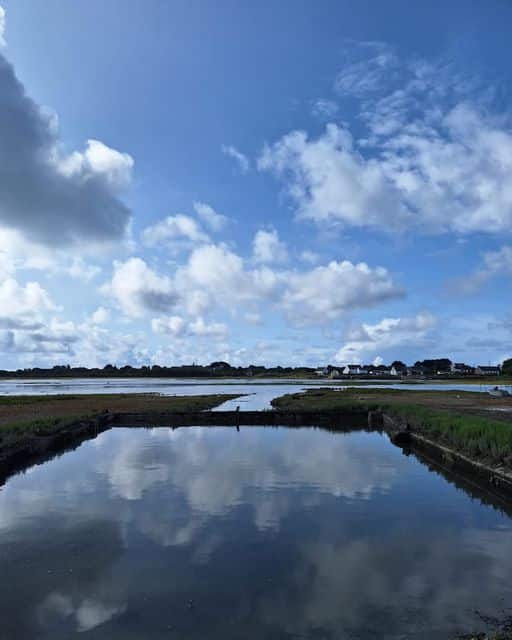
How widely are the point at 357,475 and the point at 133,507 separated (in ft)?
31.0

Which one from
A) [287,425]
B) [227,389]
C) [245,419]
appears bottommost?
[287,425]

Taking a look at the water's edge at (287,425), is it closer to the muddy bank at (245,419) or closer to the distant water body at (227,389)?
the muddy bank at (245,419)

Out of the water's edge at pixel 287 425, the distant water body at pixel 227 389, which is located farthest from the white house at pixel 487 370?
the water's edge at pixel 287 425

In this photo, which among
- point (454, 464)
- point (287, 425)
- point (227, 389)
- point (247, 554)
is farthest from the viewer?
point (227, 389)

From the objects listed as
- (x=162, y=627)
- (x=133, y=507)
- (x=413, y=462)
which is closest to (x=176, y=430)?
(x=413, y=462)

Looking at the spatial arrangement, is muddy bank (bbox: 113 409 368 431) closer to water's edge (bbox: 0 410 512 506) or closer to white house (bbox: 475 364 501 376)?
water's edge (bbox: 0 410 512 506)

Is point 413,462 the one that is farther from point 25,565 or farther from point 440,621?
point 25,565

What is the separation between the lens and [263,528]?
13.3 metres

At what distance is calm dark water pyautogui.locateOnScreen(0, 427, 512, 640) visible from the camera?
27.2ft

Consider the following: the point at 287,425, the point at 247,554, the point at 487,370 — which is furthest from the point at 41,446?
the point at 487,370

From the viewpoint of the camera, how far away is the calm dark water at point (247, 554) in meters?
8.30

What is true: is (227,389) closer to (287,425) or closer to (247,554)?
(287,425)

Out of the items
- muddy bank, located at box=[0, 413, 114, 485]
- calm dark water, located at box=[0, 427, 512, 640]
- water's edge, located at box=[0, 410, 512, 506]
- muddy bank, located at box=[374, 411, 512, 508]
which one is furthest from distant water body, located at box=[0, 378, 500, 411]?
calm dark water, located at box=[0, 427, 512, 640]

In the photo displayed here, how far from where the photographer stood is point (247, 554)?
11438 millimetres
